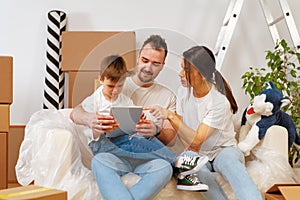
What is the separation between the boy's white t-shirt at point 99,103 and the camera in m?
1.73

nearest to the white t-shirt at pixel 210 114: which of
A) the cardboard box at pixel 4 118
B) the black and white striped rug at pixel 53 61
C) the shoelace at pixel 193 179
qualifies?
the shoelace at pixel 193 179

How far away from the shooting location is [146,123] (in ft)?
5.76

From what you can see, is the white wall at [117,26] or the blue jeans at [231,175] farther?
the white wall at [117,26]

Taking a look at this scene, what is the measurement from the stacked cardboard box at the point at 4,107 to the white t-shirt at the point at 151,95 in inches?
31.7

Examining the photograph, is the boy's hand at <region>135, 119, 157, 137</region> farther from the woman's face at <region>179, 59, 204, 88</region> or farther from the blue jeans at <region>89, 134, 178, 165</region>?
the woman's face at <region>179, 59, 204, 88</region>

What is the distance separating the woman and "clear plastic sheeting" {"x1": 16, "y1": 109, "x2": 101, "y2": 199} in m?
0.34

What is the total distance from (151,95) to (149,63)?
12 centimetres

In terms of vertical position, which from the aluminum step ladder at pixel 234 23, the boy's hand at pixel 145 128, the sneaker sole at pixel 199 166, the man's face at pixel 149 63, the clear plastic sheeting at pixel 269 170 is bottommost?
the clear plastic sheeting at pixel 269 170

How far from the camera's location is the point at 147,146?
1.78m

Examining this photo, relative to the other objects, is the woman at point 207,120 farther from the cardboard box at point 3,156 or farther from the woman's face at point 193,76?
the cardboard box at point 3,156

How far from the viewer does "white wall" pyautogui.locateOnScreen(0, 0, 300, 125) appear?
9.27ft

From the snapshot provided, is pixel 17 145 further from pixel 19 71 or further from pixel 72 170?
pixel 72 170

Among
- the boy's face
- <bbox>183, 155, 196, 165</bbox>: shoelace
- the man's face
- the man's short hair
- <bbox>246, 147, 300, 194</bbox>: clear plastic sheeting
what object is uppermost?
the man's short hair

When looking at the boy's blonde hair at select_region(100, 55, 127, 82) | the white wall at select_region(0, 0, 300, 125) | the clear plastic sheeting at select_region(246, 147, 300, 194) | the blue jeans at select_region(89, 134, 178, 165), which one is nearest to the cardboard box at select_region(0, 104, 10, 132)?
the white wall at select_region(0, 0, 300, 125)
